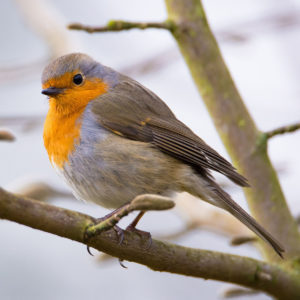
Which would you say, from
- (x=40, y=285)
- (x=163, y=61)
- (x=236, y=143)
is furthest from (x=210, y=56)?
(x=40, y=285)

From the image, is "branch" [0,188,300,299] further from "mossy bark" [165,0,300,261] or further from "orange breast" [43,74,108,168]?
"orange breast" [43,74,108,168]

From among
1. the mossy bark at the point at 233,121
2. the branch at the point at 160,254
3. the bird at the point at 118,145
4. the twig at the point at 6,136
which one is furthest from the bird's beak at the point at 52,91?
the twig at the point at 6,136

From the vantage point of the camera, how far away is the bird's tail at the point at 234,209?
2.36 m

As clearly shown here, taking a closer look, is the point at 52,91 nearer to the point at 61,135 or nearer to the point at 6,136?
the point at 61,135

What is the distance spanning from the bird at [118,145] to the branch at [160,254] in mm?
181

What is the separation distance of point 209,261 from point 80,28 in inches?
43.8

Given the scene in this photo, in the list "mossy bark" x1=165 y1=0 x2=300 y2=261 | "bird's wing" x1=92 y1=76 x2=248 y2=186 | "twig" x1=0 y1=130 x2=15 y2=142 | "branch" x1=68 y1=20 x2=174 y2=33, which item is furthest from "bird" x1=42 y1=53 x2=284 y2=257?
"twig" x1=0 y1=130 x2=15 y2=142

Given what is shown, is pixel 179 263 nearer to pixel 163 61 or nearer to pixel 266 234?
pixel 266 234

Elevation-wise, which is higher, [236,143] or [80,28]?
[80,28]

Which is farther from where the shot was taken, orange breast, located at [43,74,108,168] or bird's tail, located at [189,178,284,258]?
orange breast, located at [43,74,108,168]

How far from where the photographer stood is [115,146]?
102 inches

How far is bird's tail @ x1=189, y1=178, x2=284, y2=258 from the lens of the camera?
92.8 inches

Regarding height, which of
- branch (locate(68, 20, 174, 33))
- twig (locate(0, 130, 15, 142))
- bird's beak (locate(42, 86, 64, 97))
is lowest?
twig (locate(0, 130, 15, 142))

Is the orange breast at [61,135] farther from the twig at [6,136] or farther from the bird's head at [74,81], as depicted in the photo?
the twig at [6,136]
